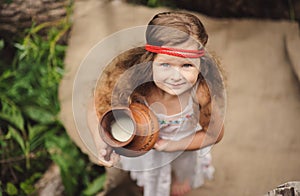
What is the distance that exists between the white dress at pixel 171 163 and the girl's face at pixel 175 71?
0.20ft

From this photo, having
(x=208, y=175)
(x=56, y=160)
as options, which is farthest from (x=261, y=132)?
(x=56, y=160)

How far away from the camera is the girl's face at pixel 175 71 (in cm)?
82

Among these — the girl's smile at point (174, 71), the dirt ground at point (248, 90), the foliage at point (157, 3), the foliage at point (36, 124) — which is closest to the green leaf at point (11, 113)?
the foliage at point (36, 124)

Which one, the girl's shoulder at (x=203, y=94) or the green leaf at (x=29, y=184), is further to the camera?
the green leaf at (x=29, y=184)

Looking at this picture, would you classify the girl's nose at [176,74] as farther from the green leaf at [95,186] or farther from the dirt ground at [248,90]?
the green leaf at [95,186]

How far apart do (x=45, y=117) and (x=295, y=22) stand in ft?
3.12

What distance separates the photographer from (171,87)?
85 cm

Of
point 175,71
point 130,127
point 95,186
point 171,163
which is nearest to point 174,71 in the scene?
point 175,71

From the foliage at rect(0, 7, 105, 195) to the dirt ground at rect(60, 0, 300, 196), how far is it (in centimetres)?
8

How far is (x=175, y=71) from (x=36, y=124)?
1.04 meters

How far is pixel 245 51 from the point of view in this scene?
178 centimetres

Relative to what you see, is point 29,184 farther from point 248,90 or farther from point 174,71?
point 174,71

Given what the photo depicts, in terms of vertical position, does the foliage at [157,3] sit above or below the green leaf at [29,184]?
above

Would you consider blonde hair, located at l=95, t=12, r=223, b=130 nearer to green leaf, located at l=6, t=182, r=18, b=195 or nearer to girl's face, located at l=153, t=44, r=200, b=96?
girl's face, located at l=153, t=44, r=200, b=96
